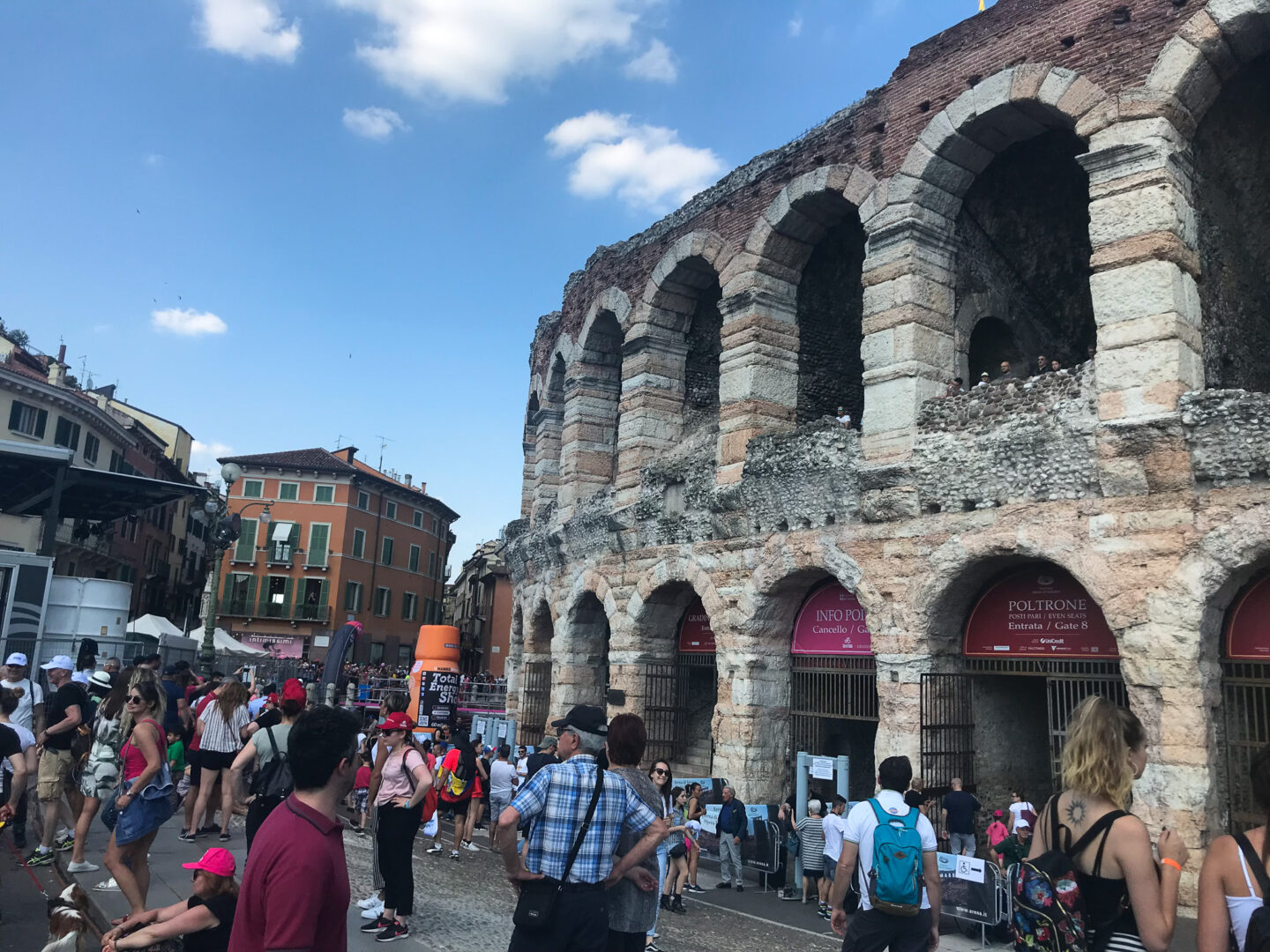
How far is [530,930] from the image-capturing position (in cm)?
357

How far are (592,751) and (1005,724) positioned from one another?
7.78 meters

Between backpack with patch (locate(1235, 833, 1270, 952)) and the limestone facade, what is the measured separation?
239 inches

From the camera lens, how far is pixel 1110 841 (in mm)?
2963

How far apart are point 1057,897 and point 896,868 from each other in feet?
4.37

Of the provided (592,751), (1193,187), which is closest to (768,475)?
(1193,187)

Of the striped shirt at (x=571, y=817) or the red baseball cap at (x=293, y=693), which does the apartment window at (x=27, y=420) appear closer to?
the red baseball cap at (x=293, y=693)

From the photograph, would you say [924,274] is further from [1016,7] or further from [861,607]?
[861,607]

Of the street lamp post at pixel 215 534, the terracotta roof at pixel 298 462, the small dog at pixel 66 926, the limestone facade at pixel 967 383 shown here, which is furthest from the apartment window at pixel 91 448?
the small dog at pixel 66 926

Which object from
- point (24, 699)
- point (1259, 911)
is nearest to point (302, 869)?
point (1259, 911)

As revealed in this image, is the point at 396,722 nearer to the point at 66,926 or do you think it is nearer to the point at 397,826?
the point at 397,826

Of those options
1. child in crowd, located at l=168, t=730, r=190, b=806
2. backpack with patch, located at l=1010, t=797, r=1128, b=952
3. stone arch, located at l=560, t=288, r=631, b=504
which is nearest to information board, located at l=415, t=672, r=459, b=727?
stone arch, located at l=560, t=288, r=631, b=504

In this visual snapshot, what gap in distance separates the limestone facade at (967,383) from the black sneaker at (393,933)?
5.75 m

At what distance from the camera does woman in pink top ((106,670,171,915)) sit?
17.5 ft

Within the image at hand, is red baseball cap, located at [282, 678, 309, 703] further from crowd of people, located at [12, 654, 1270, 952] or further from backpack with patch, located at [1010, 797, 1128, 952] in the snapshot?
backpack with patch, located at [1010, 797, 1128, 952]
